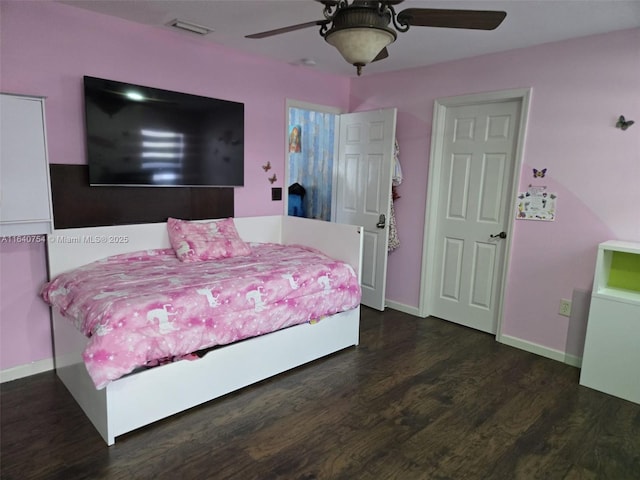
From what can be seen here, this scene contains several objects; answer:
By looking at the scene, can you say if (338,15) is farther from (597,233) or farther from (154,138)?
(597,233)

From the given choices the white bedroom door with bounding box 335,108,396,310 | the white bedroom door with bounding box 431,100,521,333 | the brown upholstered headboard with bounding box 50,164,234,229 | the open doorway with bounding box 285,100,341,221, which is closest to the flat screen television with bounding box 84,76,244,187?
the brown upholstered headboard with bounding box 50,164,234,229

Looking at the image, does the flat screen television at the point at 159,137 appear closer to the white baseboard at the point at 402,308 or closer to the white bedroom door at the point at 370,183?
the white bedroom door at the point at 370,183

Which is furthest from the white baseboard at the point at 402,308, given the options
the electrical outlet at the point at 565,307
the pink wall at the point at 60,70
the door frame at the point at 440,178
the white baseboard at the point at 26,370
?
the white baseboard at the point at 26,370

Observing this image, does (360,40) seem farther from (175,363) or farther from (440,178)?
(440,178)

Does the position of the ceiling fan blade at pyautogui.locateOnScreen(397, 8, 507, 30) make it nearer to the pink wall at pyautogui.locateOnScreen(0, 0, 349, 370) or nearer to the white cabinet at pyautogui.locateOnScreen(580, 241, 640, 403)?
the white cabinet at pyautogui.locateOnScreen(580, 241, 640, 403)

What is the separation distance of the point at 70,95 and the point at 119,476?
7.51 feet

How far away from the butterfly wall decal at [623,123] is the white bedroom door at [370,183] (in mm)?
1683

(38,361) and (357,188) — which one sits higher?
(357,188)

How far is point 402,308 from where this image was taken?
13.6ft

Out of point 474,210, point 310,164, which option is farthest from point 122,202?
point 474,210

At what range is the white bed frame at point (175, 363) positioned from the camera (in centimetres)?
207

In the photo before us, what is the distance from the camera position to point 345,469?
75.2 inches

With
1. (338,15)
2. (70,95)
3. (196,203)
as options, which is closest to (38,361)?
(196,203)

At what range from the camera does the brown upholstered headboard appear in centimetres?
271
